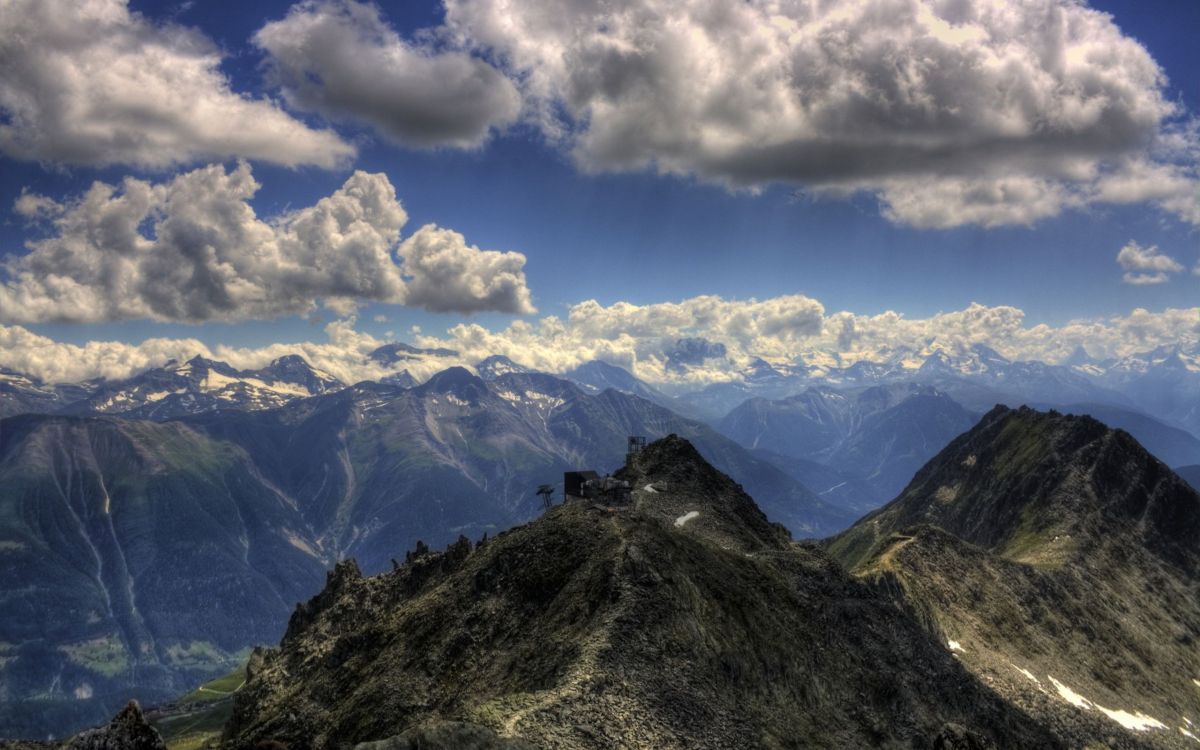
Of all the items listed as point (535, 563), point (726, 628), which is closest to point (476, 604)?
point (535, 563)

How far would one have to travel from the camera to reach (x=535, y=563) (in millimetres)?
77062

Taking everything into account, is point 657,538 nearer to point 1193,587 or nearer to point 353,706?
point 353,706

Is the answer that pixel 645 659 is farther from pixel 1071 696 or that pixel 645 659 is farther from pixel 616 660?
pixel 1071 696

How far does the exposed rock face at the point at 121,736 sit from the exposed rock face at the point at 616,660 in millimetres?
12980

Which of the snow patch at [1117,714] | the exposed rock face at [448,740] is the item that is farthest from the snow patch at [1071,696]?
the exposed rock face at [448,740]

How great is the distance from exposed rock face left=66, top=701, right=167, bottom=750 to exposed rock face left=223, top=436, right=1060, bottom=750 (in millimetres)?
12980

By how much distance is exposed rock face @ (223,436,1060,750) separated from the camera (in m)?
54.8

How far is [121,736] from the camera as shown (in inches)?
1425

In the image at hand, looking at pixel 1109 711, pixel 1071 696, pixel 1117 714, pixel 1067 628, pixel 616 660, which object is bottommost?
pixel 1117 714

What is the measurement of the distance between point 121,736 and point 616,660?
3422 cm

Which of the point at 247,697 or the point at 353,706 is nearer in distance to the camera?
the point at 353,706

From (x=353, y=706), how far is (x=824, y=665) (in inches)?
1900

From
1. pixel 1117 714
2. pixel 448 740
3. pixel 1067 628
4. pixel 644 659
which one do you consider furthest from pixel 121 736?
pixel 1067 628

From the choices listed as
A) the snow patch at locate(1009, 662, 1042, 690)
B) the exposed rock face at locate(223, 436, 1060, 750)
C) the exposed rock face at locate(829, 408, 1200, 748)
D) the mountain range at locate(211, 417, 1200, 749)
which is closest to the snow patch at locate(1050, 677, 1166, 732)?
the exposed rock face at locate(829, 408, 1200, 748)
